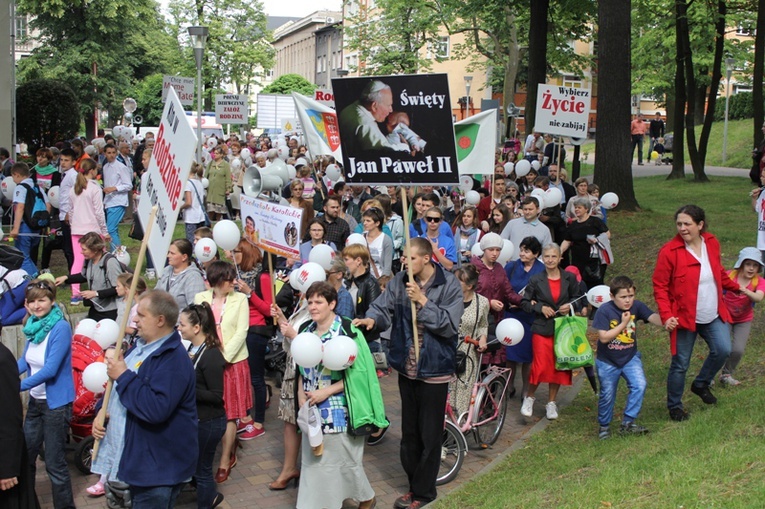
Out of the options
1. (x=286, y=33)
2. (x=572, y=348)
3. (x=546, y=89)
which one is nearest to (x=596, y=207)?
(x=546, y=89)

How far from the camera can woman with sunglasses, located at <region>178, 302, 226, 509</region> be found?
6.38 m

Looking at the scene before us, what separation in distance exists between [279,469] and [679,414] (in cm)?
355

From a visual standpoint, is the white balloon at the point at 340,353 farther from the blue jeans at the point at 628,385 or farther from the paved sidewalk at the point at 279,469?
the blue jeans at the point at 628,385

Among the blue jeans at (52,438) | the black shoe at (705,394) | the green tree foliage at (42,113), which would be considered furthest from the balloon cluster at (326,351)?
the green tree foliage at (42,113)

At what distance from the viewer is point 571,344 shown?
28.0 ft

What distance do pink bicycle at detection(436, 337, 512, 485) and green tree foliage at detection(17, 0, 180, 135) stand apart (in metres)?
45.0

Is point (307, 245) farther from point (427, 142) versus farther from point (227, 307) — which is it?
point (427, 142)

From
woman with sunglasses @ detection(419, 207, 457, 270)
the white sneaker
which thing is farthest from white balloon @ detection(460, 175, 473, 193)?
the white sneaker

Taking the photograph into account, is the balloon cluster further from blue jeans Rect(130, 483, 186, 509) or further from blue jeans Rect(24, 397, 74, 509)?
blue jeans Rect(24, 397, 74, 509)

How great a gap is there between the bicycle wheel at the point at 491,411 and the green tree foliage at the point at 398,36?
134 feet

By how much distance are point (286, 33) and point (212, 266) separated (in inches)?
4788

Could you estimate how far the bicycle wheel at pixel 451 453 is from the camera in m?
7.33

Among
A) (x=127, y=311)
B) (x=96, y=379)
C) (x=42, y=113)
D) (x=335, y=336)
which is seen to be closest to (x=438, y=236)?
(x=335, y=336)

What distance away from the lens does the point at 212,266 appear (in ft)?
24.6
